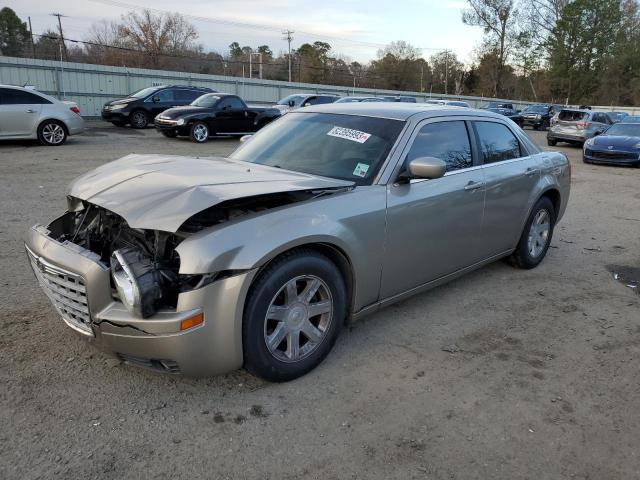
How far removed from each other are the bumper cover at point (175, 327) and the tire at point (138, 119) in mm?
18120

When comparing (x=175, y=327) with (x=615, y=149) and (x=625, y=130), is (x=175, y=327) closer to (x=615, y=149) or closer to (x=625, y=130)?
(x=615, y=149)

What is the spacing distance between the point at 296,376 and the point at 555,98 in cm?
6625

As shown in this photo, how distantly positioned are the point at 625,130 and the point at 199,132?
13.7 meters

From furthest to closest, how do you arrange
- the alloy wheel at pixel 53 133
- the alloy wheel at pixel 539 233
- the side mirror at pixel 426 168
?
the alloy wheel at pixel 53 133
the alloy wheel at pixel 539 233
the side mirror at pixel 426 168

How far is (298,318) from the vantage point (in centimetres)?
313

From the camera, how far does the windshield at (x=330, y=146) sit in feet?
12.1

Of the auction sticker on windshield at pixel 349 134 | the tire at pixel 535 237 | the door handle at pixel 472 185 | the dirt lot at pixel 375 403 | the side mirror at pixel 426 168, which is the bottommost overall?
the dirt lot at pixel 375 403

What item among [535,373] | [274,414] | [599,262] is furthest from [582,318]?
[274,414]

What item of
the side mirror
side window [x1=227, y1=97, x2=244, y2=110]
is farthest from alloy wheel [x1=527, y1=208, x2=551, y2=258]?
side window [x1=227, y1=97, x2=244, y2=110]

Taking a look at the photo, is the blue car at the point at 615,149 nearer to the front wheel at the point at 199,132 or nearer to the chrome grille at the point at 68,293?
the front wheel at the point at 199,132

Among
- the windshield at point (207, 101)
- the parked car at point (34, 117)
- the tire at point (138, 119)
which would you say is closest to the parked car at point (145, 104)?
the tire at point (138, 119)

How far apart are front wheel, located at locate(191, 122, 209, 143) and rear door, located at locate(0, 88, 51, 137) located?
4.36 metres

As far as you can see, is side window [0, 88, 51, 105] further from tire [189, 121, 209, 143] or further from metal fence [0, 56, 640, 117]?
metal fence [0, 56, 640, 117]

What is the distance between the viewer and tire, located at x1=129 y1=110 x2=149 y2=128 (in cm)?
1941
